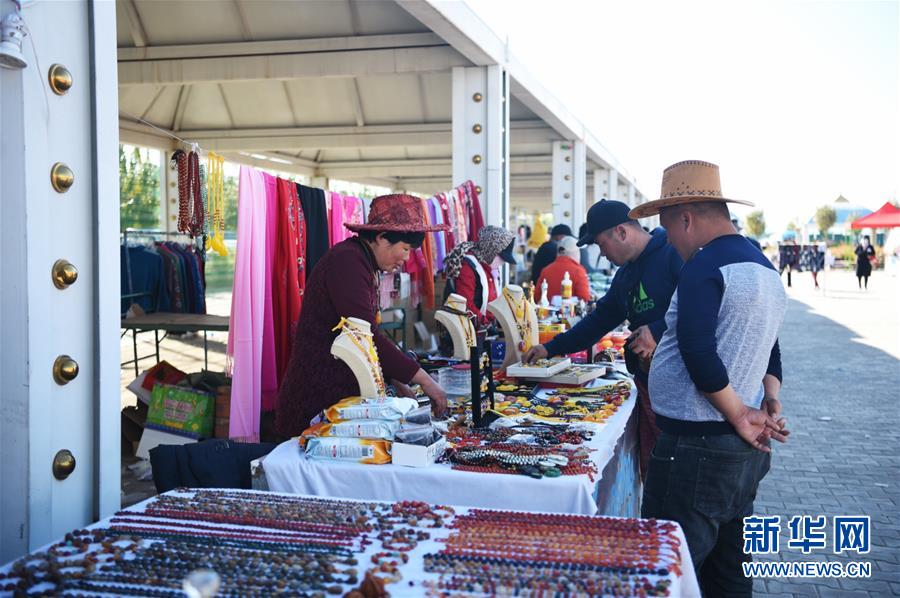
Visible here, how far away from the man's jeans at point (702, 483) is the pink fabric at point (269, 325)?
2.94 metres

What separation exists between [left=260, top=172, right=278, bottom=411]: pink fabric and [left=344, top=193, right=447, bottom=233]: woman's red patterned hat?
1.86 m

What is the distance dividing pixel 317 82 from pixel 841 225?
56.7 m

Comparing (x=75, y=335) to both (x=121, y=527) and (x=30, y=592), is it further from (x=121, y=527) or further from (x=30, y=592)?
(x=30, y=592)

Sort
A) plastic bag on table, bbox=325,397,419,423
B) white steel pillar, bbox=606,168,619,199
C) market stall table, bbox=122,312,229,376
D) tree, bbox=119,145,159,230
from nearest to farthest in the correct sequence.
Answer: plastic bag on table, bbox=325,397,419,423 < market stall table, bbox=122,312,229,376 < tree, bbox=119,145,159,230 < white steel pillar, bbox=606,168,619,199

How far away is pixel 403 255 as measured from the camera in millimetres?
3299

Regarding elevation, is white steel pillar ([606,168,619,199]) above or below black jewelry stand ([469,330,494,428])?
above

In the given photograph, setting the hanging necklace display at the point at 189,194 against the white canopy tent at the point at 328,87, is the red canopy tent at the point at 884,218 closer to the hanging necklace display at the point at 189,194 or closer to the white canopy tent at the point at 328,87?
the white canopy tent at the point at 328,87

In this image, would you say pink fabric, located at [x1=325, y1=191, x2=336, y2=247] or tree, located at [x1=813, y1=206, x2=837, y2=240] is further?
tree, located at [x1=813, y1=206, x2=837, y2=240]

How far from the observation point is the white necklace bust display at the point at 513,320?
438cm

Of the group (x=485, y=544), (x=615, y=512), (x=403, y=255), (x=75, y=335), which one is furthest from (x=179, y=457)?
(x=615, y=512)

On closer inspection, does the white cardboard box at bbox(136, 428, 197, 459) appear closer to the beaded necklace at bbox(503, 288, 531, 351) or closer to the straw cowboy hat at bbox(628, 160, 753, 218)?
the beaded necklace at bbox(503, 288, 531, 351)

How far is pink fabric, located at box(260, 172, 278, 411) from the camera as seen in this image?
4.94 m

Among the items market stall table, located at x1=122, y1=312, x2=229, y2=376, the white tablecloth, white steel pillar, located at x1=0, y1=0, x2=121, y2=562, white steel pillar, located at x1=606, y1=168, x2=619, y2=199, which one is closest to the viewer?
white steel pillar, located at x1=0, y1=0, x2=121, y2=562

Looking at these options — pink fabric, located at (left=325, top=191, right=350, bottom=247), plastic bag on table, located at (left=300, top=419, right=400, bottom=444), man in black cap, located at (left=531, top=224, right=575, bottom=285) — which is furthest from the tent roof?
plastic bag on table, located at (left=300, top=419, right=400, bottom=444)
